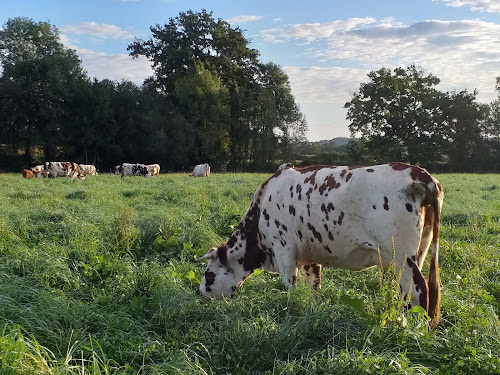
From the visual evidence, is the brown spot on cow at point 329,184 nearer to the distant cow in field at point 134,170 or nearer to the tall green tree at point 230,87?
the distant cow in field at point 134,170

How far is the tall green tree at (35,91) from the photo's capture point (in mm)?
36750

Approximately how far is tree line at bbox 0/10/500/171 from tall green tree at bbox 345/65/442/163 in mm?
118

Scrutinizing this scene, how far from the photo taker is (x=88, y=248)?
6168 millimetres

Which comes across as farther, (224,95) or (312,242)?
(224,95)

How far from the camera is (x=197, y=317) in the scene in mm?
4227

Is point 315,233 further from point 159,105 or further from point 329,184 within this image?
point 159,105

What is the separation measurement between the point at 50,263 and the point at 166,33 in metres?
47.7

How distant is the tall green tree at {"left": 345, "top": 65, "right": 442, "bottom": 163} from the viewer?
47.3 metres

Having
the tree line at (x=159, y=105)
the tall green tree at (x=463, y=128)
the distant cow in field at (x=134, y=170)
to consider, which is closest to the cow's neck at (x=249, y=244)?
the distant cow in field at (x=134, y=170)

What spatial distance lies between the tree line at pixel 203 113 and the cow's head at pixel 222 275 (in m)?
36.3

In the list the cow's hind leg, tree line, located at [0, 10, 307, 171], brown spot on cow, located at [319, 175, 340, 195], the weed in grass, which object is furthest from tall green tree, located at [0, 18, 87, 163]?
the cow's hind leg

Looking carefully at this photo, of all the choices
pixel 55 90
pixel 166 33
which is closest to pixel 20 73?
pixel 55 90

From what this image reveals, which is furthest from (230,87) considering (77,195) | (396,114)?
(77,195)

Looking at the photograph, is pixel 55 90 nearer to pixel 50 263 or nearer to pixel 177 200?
pixel 177 200
